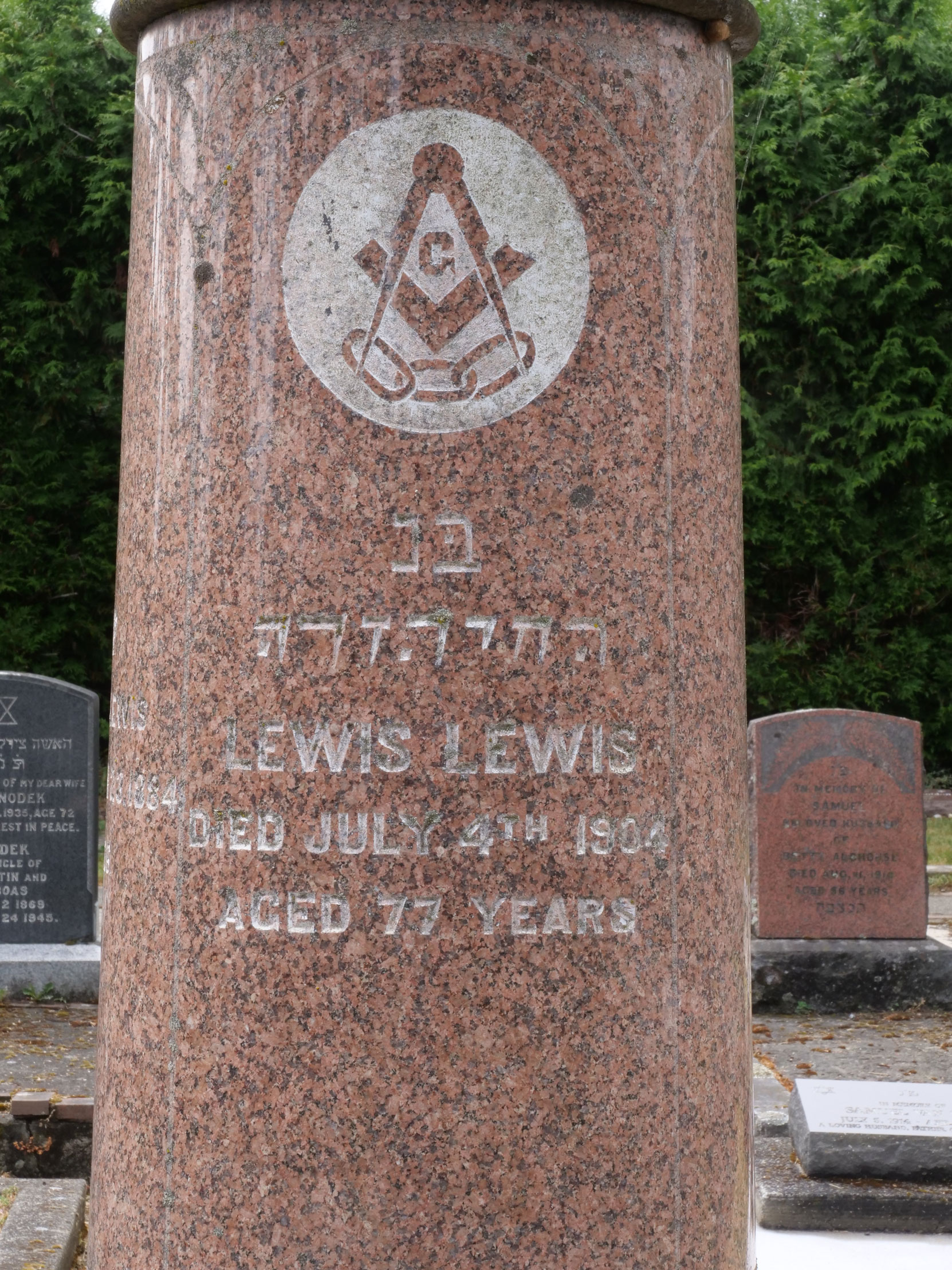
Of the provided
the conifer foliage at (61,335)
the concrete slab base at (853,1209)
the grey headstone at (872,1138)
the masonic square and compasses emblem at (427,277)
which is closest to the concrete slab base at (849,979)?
the grey headstone at (872,1138)

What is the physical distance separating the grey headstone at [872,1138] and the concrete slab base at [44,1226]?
79.9 inches

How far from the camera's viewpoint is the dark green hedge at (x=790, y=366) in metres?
14.3

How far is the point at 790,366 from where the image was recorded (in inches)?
582

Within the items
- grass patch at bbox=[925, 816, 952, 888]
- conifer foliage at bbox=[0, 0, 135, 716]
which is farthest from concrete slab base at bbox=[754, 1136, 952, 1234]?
conifer foliage at bbox=[0, 0, 135, 716]

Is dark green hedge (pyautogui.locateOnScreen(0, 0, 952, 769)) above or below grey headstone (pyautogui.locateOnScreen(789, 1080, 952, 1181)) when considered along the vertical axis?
above

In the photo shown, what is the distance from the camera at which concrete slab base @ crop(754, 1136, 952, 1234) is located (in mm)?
3938

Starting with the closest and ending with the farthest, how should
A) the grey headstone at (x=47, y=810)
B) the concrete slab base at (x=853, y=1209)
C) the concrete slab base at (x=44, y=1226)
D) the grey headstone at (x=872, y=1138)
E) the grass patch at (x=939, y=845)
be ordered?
the concrete slab base at (x=44, y=1226), the concrete slab base at (x=853, y=1209), the grey headstone at (x=872, y=1138), the grey headstone at (x=47, y=810), the grass patch at (x=939, y=845)

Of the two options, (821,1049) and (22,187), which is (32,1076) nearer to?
(821,1049)

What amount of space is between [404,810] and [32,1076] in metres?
4.24

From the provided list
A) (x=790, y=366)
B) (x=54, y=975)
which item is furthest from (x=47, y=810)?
(x=790, y=366)

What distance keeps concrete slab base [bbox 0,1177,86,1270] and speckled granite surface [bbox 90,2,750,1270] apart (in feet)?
4.61

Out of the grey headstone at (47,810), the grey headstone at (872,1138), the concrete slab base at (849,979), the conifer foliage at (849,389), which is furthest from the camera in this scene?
the conifer foliage at (849,389)

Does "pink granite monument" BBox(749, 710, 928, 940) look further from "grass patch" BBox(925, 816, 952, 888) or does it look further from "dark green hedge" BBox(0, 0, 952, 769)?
"dark green hedge" BBox(0, 0, 952, 769)

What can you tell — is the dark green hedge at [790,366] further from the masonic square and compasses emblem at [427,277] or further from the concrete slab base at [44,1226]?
the masonic square and compasses emblem at [427,277]
